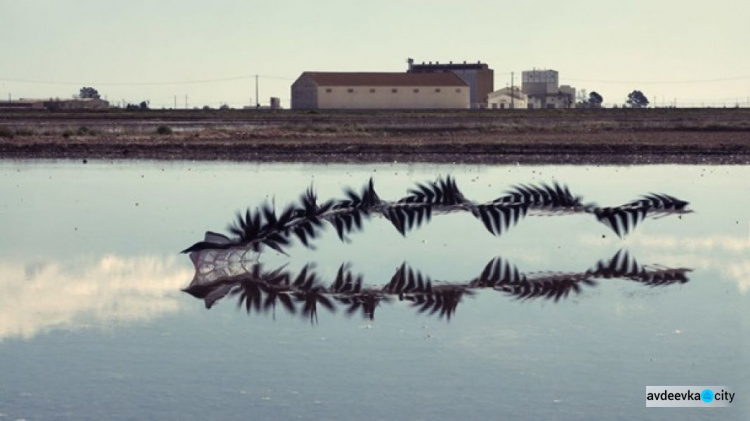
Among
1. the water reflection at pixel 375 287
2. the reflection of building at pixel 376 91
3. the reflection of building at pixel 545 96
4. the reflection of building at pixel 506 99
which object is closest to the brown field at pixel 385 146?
the water reflection at pixel 375 287

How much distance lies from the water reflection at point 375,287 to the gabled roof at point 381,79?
411 ft

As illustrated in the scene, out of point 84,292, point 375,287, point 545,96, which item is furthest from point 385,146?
point 545,96

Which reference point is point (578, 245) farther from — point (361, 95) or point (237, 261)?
point (361, 95)

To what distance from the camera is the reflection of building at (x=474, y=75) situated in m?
167

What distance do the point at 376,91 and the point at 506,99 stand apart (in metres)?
30.8

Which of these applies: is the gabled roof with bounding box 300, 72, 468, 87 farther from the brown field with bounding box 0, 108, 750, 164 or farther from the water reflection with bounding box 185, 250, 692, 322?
the water reflection with bounding box 185, 250, 692, 322

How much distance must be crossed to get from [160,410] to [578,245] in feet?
31.4

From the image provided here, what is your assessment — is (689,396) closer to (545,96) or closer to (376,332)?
(376,332)

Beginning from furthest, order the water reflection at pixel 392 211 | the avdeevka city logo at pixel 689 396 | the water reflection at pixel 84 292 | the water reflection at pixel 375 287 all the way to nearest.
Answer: the water reflection at pixel 392 211 → the water reflection at pixel 375 287 → the water reflection at pixel 84 292 → the avdeevka city logo at pixel 689 396

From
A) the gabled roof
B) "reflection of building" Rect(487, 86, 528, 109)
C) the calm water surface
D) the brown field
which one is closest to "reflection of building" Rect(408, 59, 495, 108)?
"reflection of building" Rect(487, 86, 528, 109)

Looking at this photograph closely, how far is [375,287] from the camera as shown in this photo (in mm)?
13805

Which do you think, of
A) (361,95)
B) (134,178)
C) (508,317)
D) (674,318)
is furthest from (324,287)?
(361,95)

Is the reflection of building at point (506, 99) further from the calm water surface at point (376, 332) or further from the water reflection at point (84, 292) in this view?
the water reflection at point (84, 292)

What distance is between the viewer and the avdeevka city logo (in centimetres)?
884
